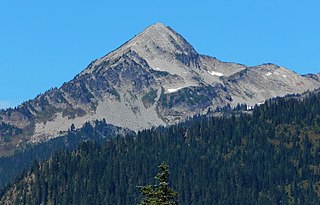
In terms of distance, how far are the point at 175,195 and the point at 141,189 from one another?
247 centimetres

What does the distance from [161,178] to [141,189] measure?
2163 millimetres

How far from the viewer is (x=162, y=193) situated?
4681cm

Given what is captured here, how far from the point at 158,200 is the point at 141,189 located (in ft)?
4.88

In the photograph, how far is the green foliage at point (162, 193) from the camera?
45938 millimetres

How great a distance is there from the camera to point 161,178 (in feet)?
151

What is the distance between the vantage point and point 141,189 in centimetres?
4750

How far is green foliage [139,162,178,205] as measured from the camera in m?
45.9

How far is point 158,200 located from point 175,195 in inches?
46.2

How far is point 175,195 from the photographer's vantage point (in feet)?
152

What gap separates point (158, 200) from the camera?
4662 centimetres
